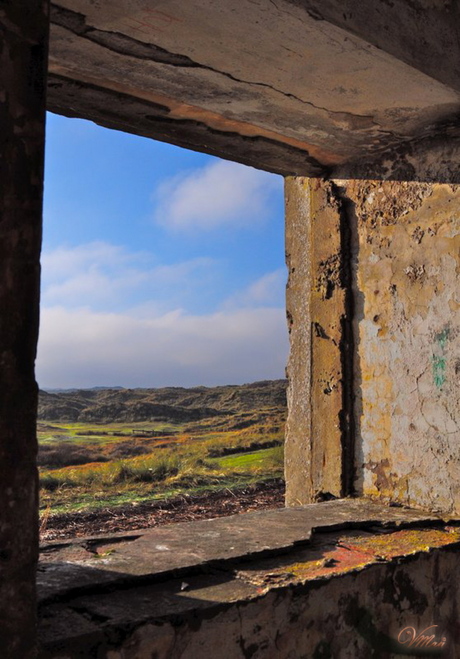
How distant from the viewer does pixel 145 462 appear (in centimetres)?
1155

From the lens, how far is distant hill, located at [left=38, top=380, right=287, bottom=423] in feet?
70.6

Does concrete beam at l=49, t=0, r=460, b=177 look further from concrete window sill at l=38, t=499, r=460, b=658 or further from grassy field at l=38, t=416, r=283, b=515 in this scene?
grassy field at l=38, t=416, r=283, b=515

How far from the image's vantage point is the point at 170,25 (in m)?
1.94

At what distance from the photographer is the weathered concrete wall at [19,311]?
132cm

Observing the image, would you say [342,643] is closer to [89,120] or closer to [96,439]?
[89,120]

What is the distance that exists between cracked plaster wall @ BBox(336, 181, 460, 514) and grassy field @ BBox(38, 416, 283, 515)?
A: 5.26 m

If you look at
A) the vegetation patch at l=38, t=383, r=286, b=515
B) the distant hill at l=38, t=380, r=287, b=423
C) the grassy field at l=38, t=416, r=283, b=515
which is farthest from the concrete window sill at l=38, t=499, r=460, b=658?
the distant hill at l=38, t=380, r=287, b=423

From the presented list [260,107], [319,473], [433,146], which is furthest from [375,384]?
[260,107]

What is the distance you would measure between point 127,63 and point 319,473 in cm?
222

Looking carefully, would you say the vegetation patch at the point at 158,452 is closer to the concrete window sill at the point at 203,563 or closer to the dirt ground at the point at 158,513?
the dirt ground at the point at 158,513

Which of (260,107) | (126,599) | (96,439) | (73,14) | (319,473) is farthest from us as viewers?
(96,439)

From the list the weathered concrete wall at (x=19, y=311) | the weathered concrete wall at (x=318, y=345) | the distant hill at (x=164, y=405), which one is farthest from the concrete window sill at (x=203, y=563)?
the distant hill at (x=164, y=405)

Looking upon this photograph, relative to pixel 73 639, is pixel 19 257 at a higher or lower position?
higher

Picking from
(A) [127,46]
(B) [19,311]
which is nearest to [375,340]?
(A) [127,46]
